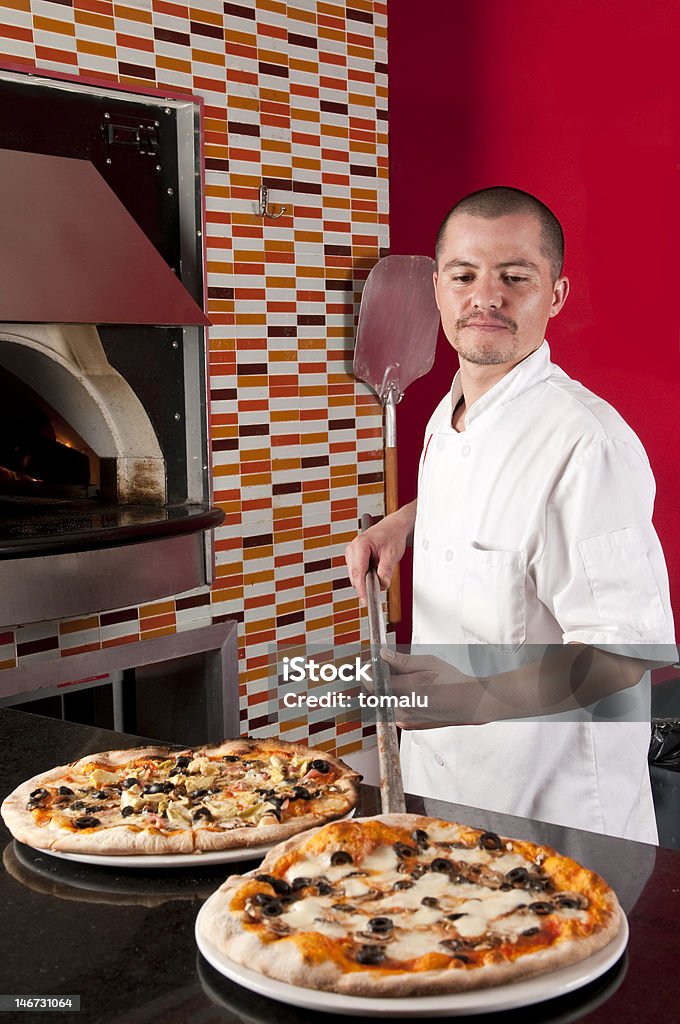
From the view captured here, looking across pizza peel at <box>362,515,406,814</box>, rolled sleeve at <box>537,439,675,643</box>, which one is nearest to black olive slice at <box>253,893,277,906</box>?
pizza peel at <box>362,515,406,814</box>

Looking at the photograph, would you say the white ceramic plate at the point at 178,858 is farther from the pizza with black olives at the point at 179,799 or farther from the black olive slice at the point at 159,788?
the black olive slice at the point at 159,788

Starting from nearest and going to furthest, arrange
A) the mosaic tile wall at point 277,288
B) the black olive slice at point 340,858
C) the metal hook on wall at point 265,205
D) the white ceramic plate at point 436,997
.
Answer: the white ceramic plate at point 436,997
the black olive slice at point 340,858
the mosaic tile wall at point 277,288
the metal hook on wall at point 265,205

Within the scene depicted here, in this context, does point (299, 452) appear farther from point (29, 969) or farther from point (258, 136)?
point (29, 969)

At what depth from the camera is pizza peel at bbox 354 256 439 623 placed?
3717mm

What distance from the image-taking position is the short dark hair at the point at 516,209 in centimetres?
189

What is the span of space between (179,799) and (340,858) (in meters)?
0.27

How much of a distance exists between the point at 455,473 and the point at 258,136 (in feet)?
6.00

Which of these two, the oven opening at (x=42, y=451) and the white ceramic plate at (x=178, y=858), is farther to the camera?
the oven opening at (x=42, y=451)

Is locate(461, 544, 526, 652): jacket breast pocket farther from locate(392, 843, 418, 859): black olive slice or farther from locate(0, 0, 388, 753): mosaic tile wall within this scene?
locate(0, 0, 388, 753): mosaic tile wall

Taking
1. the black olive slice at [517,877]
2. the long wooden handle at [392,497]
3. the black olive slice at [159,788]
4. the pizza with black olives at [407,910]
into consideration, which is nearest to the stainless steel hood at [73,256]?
the long wooden handle at [392,497]

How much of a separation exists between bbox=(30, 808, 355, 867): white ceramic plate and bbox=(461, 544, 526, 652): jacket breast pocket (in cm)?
77

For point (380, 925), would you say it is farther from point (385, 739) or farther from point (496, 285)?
point (496, 285)

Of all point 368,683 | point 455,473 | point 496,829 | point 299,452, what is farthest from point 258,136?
point 496,829

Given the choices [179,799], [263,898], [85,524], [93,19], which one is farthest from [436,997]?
[93,19]
